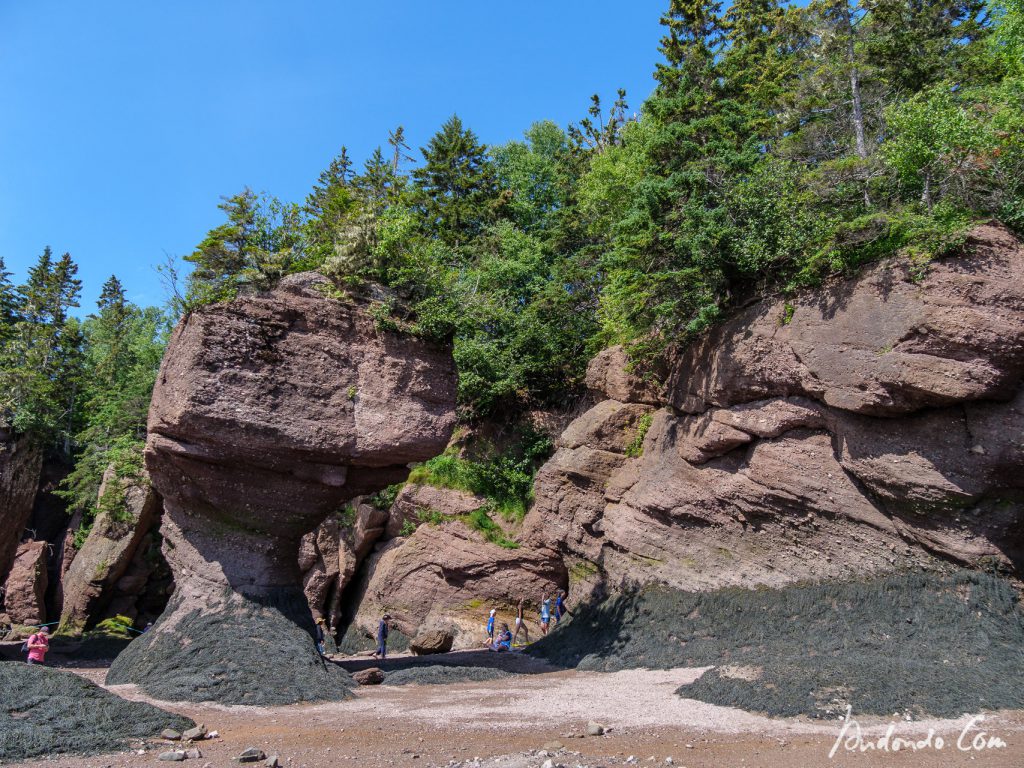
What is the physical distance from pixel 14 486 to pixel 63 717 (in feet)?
39.3

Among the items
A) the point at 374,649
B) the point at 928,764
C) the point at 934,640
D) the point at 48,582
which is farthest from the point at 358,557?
the point at 928,764

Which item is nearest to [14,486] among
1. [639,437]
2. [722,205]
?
[639,437]

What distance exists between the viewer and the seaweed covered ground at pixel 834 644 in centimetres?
892

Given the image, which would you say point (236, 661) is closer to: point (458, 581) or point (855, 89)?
point (458, 581)

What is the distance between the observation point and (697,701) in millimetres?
10023

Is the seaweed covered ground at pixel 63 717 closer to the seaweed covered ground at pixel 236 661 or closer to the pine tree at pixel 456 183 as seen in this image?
the seaweed covered ground at pixel 236 661

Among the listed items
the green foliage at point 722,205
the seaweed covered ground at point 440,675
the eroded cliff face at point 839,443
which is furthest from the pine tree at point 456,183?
the seaweed covered ground at point 440,675

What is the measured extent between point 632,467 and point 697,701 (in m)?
7.68

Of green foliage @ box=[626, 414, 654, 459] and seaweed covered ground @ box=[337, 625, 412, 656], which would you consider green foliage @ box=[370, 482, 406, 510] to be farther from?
green foliage @ box=[626, 414, 654, 459]

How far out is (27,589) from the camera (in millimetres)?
25531

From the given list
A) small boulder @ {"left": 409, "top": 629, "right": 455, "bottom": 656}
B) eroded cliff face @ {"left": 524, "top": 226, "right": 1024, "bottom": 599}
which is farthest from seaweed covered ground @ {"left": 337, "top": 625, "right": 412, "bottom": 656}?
eroded cliff face @ {"left": 524, "top": 226, "right": 1024, "bottom": 599}

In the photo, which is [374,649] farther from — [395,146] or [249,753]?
[395,146]

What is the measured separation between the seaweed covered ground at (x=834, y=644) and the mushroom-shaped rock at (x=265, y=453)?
6.01 metres

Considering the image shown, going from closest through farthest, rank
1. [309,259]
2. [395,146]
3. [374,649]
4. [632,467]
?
[309,259] → [632,467] → [374,649] → [395,146]
